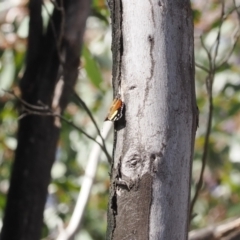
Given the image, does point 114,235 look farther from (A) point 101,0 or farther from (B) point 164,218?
(A) point 101,0

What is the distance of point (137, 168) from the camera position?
0.74 metres

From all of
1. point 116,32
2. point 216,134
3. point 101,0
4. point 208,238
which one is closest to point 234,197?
point 216,134

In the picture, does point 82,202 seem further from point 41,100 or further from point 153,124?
point 153,124

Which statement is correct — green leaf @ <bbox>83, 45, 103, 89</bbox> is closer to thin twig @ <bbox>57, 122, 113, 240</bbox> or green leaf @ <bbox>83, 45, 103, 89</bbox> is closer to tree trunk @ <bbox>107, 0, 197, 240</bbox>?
thin twig @ <bbox>57, 122, 113, 240</bbox>

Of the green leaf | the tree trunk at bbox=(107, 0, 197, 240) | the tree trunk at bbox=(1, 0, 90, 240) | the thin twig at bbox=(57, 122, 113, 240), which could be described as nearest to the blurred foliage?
the green leaf

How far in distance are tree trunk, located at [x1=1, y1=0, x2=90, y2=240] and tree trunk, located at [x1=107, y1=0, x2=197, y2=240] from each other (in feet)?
2.26

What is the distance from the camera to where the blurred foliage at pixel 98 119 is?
6.88ft

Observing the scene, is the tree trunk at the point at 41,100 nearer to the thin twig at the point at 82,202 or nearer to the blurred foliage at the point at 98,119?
the thin twig at the point at 82,202

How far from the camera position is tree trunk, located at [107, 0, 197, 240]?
72 cm

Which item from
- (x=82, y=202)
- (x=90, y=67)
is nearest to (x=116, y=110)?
(x=82, y=202)

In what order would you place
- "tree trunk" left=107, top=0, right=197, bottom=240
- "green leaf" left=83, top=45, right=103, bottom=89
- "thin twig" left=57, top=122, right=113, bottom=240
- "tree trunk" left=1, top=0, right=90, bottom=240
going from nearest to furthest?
"tree trunk" left=107, top=0, right=197, bottom=240, "tree trunk" left=1, top=0, right=90, bottom=240, "thin twig" left=57, top=122, right=113, bottom=240, "green leaf" left=83, top=45, right=103, bottom=89

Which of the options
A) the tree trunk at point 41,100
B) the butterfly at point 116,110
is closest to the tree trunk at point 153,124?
the butterfly at point 116,110

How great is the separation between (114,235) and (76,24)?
2.83 ft

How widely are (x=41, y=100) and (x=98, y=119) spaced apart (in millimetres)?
1045
